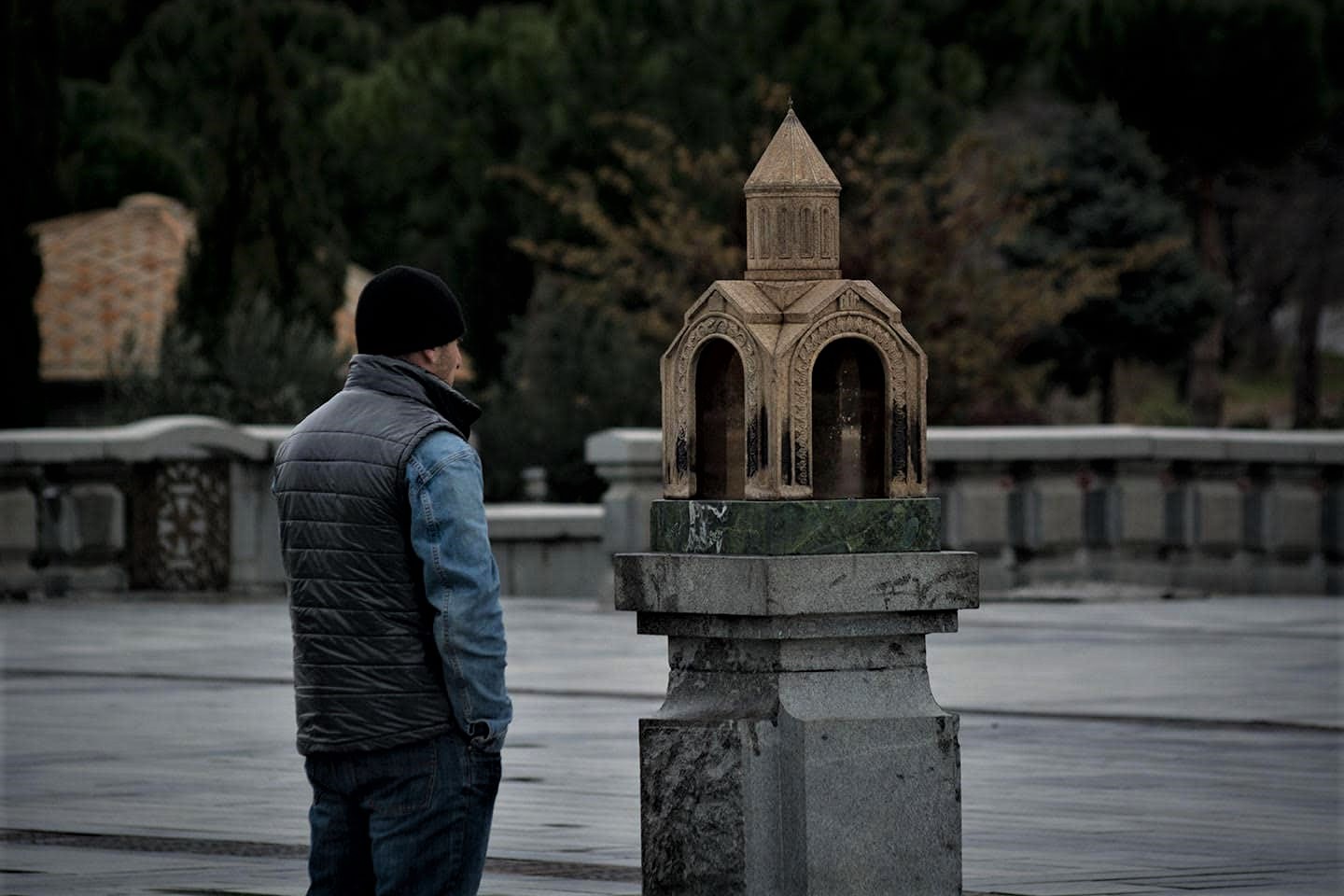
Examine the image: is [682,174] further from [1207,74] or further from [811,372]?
[811,372]

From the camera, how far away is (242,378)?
28422mm

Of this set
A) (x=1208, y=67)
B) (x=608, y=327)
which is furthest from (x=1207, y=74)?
(x=608, y=327)

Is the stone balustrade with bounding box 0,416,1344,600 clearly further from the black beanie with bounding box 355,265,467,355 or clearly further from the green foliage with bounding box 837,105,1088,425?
the black beanie with bounding box 355,265,467,355

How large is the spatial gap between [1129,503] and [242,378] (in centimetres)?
913

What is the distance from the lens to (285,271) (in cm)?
3728

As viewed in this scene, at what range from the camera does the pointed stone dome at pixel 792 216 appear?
7949 millimetres

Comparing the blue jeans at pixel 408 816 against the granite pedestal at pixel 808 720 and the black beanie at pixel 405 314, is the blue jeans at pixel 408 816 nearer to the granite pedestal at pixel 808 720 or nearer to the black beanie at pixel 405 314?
the black beanie at pixel 405 314

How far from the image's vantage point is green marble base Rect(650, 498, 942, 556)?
25.5 feet

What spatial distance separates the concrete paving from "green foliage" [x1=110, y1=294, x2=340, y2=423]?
663cm

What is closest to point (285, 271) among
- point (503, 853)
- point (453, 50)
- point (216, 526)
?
point (216, 526)

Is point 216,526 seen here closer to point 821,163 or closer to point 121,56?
point 821,163

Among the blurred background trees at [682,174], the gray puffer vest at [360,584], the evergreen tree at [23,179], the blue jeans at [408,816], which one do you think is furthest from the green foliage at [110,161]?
the blue jeans at [408,816]

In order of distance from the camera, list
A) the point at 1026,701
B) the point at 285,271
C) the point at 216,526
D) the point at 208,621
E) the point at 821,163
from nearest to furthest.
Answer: the point at 821,163 < the point at 1026,701 < the point at 208,621 < the point at 216,526 < the point at 285,271

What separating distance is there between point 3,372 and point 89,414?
9646mm
